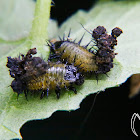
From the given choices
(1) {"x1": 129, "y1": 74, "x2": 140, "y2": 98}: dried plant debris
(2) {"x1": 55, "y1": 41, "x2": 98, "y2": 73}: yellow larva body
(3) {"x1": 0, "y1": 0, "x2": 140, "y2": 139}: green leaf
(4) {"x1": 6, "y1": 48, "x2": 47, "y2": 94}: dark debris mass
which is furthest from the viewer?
(1) {"x1": 129, "y1": 74, "x2": 140, "y2": 98}: dried plant debris

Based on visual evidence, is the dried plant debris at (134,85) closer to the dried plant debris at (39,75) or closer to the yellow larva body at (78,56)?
the yellow larva body at (78,56)

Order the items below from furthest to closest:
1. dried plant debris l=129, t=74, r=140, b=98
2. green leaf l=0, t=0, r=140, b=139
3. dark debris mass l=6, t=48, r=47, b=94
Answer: dried plant debris l=129, t=74, r=140, b=98 → green leaf l=0, t=0, r=140, b=139 → dark debris mass l=6, t=48, r=47, b=94

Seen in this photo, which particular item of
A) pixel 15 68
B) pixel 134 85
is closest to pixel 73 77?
pixel 15 68

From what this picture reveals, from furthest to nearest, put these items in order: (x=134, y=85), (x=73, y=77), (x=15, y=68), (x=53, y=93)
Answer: (x=134, y=85) < (x=53, y=93) < (x=73, y=77) < (x=15, y=68)

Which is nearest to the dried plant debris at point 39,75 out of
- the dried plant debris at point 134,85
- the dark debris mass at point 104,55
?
the dark debris mass at point 104,55

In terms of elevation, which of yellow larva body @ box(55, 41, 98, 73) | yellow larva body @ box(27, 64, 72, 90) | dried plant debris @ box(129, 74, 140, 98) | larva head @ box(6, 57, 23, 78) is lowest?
dried plant debris @ box(129, 74, 140, 98)

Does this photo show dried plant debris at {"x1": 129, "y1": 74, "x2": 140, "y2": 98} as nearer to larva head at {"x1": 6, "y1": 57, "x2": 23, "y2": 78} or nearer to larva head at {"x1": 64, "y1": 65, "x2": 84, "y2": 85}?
larva head at {"x1": 64, "y1": 65, "x2": 84, "y2": 85}

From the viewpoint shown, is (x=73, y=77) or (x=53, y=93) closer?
(x=73, y=77)

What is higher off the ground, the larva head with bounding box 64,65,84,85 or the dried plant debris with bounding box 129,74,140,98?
the larva head with bounding box 64,65,84,85

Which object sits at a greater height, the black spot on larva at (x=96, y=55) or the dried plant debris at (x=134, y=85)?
the black spot on larva at (x=96, y=55)

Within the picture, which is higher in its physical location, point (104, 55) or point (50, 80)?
point (104, 55)

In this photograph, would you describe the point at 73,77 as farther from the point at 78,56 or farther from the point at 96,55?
the point at 96,55

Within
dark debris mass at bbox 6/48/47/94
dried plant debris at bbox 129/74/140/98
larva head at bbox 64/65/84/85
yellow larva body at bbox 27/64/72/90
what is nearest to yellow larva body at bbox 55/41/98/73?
larva head at bbox 64/65/84/85

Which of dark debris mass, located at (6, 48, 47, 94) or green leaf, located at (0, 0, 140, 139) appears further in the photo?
green leaf, located at (0, 0, 140, 139)
